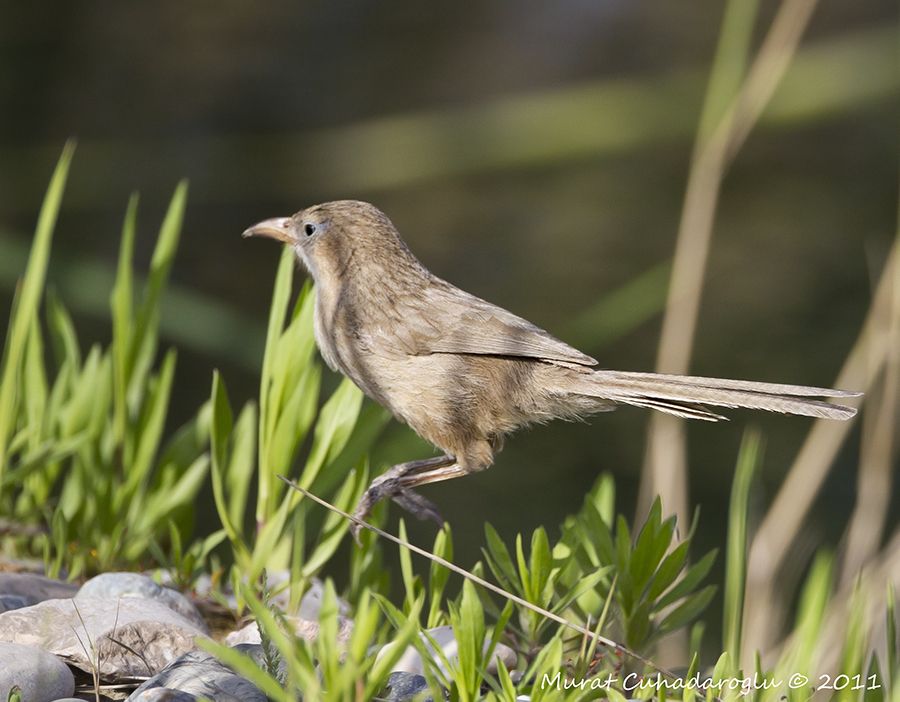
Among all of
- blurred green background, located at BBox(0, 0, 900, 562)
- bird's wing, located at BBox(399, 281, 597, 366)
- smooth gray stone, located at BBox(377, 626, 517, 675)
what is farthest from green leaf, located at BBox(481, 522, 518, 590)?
blurred green background, located at BBox(0, 0, 900, 562)

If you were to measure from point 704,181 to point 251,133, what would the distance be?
5456mm

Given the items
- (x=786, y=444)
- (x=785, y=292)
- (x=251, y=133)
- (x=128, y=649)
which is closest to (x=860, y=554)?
(x=128, y=649)

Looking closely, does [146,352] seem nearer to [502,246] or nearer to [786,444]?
[786,444]

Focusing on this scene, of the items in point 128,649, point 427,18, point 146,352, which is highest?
point 427,18

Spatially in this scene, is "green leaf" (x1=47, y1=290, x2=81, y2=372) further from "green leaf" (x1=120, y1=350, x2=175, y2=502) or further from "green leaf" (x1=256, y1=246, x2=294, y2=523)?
"green leaf" (x1=256, y1=246, x2=294, y2=523)

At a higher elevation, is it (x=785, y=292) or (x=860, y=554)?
(x=785, y=292)

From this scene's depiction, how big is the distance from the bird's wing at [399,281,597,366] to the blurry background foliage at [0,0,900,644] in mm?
1722

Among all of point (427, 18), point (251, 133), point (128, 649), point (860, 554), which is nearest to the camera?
point (128, 649)

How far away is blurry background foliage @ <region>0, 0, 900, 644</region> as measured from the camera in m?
6.88

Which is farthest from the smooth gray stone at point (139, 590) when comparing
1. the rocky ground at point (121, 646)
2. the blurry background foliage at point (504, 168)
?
the blurry background foliage at point (504, 168)

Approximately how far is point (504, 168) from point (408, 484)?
6.09 m

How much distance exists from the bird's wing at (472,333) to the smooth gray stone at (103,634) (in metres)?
1.13

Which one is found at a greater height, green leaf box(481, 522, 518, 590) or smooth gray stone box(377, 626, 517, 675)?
green leaf box(481, 522, 518, 590)

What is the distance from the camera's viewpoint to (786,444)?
7.10 metres
